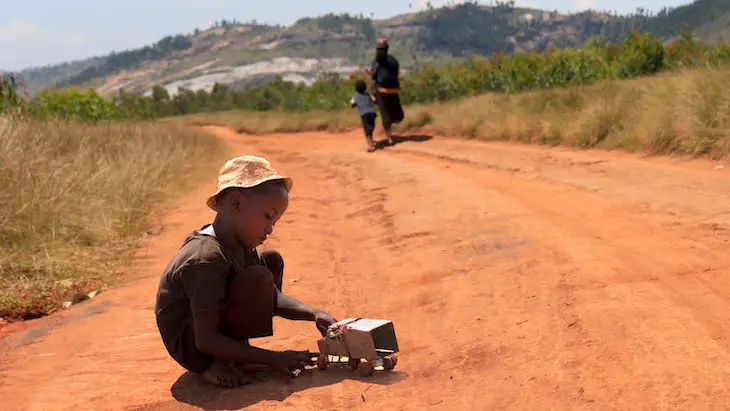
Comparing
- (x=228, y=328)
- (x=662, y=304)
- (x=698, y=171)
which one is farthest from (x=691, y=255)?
(x=698, y=171)

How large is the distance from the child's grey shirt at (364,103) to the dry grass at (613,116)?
172 cm

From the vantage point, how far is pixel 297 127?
26.8 meters

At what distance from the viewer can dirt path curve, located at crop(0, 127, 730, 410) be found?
330 centimetres

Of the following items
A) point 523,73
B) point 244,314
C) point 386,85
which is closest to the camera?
point 244,314

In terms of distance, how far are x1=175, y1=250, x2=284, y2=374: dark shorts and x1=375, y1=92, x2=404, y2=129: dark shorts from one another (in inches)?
510

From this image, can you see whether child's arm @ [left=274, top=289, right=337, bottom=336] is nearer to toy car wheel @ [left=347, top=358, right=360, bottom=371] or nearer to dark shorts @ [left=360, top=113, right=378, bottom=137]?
toy car wheel @ [left=347, top=358, right=360, bottom=371]

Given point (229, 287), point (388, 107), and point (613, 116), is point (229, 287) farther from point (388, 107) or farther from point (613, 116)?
point (388, 107)

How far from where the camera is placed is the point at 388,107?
16.5 meters

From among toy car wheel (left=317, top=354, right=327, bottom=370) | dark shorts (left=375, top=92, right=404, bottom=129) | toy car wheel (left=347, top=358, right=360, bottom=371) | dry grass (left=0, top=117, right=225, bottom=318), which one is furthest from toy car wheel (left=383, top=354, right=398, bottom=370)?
dark shorts (left=375, top=92, right=404, bottom=129)

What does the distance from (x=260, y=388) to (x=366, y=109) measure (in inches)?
528

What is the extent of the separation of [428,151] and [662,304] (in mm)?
9882

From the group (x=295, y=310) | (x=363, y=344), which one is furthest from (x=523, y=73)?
(x=363, y=344)

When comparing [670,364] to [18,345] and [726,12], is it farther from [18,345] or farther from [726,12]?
[726,12]

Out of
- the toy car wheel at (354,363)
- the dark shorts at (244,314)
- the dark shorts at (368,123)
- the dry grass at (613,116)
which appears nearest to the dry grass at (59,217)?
the dark shorts at (244,314)
